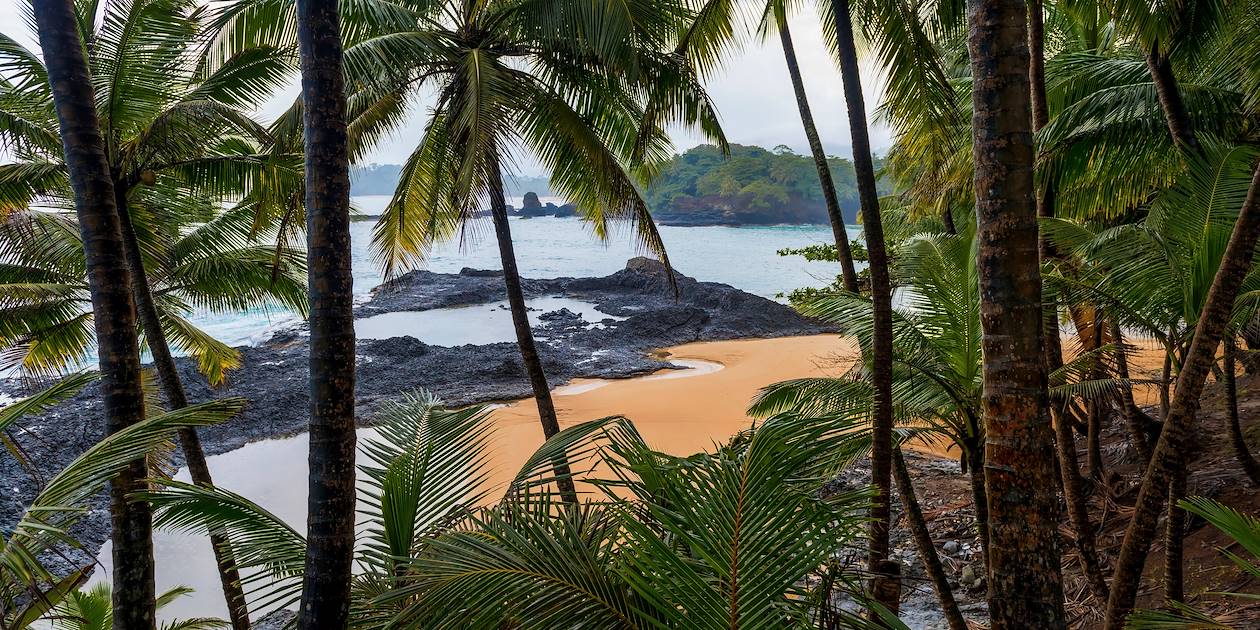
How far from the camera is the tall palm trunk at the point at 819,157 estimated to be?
646 centimetres

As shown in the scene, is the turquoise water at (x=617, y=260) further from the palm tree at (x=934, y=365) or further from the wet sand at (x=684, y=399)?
the palm tree at (x=934, y=365)

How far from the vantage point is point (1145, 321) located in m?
5.11

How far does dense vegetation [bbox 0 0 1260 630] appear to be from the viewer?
2.53 meters

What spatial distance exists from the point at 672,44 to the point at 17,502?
10445 millimetres

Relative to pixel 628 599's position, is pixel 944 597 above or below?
below

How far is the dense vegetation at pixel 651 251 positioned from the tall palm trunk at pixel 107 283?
19mm

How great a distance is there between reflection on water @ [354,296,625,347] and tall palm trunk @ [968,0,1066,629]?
64.6 feet

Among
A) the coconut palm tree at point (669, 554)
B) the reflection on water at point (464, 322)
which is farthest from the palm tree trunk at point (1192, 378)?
the reflection on water at point (464, 322)

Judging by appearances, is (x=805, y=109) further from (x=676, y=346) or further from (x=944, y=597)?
(x=676, y=346)

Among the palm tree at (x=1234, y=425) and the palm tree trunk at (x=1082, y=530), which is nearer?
the palm tree trunk at (x=1082, y=530)

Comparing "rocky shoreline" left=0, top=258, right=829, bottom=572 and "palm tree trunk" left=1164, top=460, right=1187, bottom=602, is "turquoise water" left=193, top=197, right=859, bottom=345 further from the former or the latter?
"palm tree trunk" left=1164, top=460, right=1187, bottom=602

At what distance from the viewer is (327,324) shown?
303cm

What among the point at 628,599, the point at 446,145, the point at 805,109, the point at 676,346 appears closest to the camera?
the point at 628,599

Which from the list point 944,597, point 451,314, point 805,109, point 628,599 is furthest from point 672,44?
point 451,314
